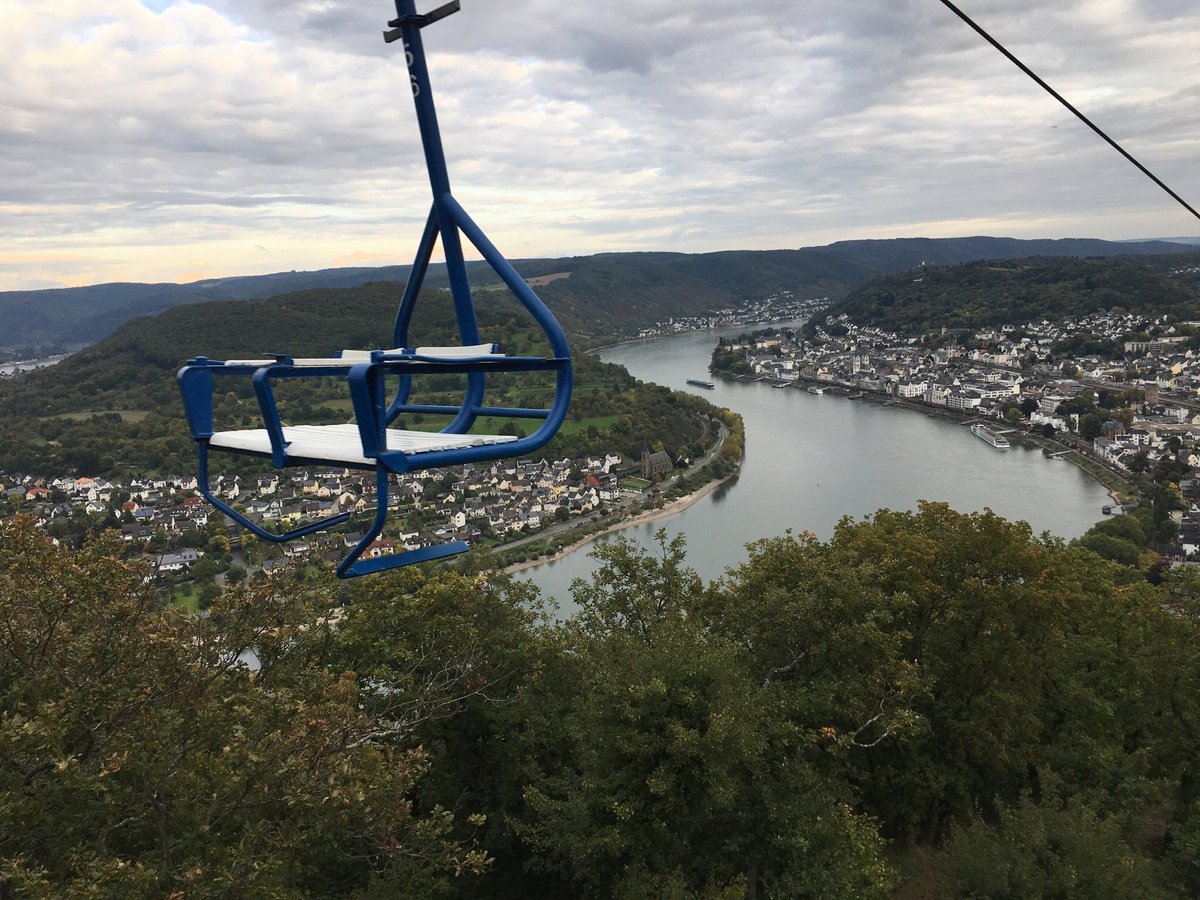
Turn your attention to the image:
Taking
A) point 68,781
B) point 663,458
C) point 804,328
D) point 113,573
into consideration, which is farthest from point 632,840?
point 804,328

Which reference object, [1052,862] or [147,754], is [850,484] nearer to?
[1052,862]

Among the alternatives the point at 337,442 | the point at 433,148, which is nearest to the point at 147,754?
the point at 337,442

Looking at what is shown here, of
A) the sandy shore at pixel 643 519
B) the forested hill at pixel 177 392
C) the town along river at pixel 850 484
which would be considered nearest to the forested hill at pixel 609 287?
the forested hill at pixel 177 392

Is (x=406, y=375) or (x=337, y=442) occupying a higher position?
Result: (x=406, y=375)

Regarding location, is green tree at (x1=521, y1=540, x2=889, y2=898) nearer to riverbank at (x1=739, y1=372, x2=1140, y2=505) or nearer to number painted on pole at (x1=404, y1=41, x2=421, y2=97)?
number painted on pole at (x1=404, y1=41, x2=421, y2=97)

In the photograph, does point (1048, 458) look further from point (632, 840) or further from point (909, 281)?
point (909, 281)

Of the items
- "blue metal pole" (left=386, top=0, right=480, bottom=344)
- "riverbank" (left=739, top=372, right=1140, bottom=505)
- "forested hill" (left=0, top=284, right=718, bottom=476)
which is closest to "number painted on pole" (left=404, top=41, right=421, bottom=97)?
"blue metal pole" (left=386, top=0, right=480, bottom=344)

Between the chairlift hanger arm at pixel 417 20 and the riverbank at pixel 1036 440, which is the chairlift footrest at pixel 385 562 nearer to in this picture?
the chairlift hanger arm at pixel 417 20
